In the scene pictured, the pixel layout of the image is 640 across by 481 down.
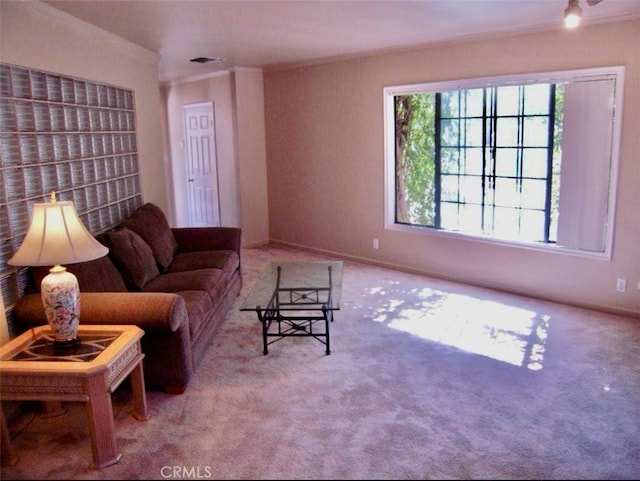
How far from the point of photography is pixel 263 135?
6.85 metres

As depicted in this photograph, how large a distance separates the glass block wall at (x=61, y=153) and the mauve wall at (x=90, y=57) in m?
0.08

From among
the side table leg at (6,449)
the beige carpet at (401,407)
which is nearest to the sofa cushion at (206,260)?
the beige carpet at (401,407)

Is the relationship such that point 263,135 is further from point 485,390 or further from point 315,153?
point 485,390

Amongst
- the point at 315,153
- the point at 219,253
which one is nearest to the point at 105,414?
the point at 219,253

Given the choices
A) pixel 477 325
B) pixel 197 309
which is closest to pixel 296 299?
pixel 197 309

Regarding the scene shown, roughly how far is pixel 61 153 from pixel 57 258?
4.38ft

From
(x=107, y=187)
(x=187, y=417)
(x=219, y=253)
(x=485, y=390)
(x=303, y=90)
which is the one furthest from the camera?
(x=303, y=90)

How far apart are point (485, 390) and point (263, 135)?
4739 millimetres

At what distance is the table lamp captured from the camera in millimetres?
2438

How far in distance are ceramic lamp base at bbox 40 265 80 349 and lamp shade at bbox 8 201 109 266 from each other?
81 millimetres

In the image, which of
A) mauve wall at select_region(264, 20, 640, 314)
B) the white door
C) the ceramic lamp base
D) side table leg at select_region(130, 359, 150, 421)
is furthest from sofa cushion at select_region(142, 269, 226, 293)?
the white door

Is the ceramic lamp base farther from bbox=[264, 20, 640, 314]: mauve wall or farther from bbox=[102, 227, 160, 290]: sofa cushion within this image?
bbox=[264, 20, 640, 314]: mauve wall

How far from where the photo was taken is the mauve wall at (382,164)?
404 centimetres

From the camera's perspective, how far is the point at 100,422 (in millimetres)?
2309
